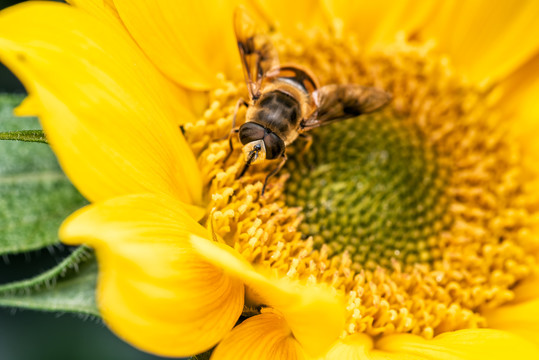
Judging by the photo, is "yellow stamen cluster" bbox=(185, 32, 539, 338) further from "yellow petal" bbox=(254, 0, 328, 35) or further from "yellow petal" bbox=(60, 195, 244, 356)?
"yellow petal" bbox=(60, 195, 244, 356)

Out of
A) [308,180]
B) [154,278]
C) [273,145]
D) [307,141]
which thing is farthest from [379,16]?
[154,278]

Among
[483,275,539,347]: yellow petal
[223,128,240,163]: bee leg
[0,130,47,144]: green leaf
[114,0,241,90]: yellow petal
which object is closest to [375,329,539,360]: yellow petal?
[483,275,539,347]: yellow petal

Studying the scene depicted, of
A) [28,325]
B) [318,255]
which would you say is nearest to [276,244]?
[318,255]

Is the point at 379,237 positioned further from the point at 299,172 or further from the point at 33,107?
the point at 33,107

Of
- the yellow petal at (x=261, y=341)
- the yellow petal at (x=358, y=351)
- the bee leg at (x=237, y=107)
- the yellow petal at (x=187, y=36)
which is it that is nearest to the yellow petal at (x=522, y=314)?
the yellow petal at (x=358, y=351)

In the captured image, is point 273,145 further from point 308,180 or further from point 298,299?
point 298,299

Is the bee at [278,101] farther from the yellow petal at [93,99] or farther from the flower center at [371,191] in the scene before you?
the yellow petal at [93,99]

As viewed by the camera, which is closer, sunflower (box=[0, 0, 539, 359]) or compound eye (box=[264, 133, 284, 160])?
sunflower (box=[0, 0, 539, 359])

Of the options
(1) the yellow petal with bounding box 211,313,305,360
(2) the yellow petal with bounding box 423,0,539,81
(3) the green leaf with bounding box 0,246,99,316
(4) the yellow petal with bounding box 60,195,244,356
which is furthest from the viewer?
(2) the yellow petal with bounding box 423,0,539,81
